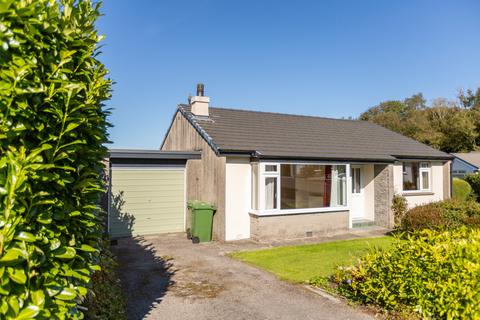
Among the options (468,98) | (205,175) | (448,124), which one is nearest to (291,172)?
(205,175)

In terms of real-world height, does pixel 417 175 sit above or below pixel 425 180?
above

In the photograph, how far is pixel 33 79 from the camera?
2324mm

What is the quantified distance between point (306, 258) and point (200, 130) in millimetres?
6306

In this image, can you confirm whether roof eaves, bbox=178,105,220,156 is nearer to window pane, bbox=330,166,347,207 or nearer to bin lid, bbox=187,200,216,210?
bin lid, bbox=187,200,216,210

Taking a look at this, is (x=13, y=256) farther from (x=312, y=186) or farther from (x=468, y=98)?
(x=468, y=98)

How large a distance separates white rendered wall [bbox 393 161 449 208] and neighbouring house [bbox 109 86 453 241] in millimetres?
59

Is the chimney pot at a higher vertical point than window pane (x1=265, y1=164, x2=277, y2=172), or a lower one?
higher

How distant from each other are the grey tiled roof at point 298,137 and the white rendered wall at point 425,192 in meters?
0.62

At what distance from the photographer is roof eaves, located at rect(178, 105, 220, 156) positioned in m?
11.1

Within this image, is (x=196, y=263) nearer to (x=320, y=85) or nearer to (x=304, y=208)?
(x=304, y=208)

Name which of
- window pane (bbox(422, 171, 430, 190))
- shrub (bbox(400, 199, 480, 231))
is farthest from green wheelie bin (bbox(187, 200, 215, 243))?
window pane (bbox(422, 171, 430, 190))

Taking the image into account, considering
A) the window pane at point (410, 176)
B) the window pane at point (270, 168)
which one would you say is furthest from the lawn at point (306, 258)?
the window pane at point (410, 176)

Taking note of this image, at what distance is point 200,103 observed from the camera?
13359 mm

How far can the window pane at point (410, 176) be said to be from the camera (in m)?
15.8
